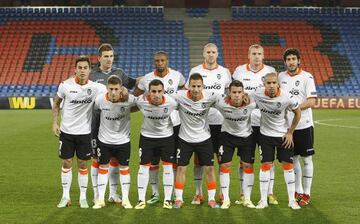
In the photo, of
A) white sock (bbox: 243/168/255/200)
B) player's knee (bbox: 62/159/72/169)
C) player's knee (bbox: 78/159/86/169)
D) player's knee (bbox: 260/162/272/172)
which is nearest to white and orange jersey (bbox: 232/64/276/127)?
player's knee (bbox: 260/162/272/172)

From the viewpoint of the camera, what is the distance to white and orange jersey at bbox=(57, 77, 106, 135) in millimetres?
7355

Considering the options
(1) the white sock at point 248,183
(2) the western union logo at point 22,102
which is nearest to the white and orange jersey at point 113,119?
(1) the white sock at point 248,183

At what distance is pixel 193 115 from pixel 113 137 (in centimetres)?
108

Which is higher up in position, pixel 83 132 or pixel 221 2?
pixel 221 2

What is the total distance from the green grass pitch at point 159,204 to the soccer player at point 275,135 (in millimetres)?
314

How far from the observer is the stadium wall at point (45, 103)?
26.3 m

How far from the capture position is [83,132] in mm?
7367

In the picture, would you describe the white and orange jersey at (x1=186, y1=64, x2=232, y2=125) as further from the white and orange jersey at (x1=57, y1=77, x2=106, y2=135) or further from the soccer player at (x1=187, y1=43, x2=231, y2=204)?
the white and orange jersey at (x1=57, y1=77, x2=106, y2=135)

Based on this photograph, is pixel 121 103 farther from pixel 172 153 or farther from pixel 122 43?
pixel 122 43

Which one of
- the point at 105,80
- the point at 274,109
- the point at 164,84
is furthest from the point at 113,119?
the point at 274,109

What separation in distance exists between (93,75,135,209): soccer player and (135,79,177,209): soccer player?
0.61 ft

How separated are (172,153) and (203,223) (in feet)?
4.16

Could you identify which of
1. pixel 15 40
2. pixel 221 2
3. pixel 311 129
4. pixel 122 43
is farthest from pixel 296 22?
pixel 311 129

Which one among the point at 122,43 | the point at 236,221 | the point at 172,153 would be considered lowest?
the point at 236,221
